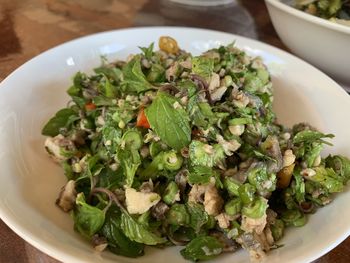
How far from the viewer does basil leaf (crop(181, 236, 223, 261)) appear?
86 centimetres

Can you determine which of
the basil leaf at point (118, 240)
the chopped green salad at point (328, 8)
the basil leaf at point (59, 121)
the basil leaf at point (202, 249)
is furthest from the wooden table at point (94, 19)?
the basil leaf at point (202, 249)

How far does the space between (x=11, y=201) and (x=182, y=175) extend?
0.30 m

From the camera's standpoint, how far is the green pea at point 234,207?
0.86m

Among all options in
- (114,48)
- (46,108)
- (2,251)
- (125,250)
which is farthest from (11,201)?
(114,48)

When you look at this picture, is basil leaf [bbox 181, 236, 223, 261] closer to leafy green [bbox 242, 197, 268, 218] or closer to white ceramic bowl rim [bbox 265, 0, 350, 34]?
leafy green [bbox 242, 197, 268, 218]

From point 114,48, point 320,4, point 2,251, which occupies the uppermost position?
point 320,4

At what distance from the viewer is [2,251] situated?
901 mm

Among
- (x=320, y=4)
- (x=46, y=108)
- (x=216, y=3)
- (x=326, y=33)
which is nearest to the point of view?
(x=46, y=108)

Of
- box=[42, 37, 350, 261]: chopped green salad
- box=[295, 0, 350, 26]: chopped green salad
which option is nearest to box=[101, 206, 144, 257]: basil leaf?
box=[42, 37, 350, 261]: chopped green salad

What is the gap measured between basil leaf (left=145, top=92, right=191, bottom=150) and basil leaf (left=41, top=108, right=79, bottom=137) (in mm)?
257

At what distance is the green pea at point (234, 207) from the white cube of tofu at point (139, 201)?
0.41 feet

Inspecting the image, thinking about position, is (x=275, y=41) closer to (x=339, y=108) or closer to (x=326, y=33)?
(x=326, y=33)

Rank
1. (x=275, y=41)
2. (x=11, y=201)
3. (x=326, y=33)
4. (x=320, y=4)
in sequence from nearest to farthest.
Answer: (x=11, y=201) → (x=326, y=33) → (x=320, y=4) → (x=275, y=41)

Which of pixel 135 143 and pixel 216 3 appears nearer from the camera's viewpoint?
pixel 135 143
